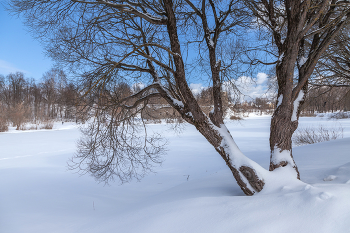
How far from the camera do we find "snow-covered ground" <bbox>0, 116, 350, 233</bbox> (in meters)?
1.92

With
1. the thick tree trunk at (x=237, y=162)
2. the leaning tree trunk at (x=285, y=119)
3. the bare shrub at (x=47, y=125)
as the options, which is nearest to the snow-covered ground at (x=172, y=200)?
the thick tree trunk at (x=237, y=162)

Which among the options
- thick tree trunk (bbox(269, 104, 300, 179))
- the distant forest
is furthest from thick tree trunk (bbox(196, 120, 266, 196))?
the distant forest

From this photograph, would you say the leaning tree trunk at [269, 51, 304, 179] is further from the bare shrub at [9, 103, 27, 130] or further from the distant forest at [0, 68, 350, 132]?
the bare shrub at [9, 103, 27, 130]

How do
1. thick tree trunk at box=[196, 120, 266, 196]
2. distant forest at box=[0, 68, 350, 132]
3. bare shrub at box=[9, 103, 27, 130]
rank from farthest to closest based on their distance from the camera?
bare shrub at box=[9, 103, 27, 130], distant forest at box=[0, 68, 350, 132], thick tree trunk at box=[196, 120, 266, 196]

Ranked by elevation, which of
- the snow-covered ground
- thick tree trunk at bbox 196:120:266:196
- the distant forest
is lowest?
the snow-covered ground

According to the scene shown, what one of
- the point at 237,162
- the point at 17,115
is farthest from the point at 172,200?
the point at 17,115

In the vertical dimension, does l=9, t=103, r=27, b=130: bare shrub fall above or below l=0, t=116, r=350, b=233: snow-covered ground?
above

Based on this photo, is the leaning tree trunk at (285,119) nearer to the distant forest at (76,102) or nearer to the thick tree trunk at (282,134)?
the thick tree trunk at (282,134)

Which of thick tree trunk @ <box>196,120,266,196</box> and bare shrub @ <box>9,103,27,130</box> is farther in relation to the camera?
bare shrub @ <box>9,103,27,130</box>

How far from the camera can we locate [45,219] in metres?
3.95

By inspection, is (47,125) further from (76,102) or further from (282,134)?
(282,134)

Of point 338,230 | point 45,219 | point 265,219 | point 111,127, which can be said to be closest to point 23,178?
point 45,219

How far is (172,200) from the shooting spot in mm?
3191

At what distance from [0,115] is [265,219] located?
23.4 metres
